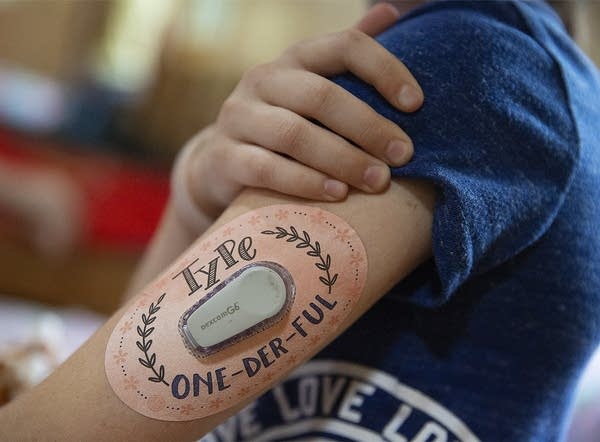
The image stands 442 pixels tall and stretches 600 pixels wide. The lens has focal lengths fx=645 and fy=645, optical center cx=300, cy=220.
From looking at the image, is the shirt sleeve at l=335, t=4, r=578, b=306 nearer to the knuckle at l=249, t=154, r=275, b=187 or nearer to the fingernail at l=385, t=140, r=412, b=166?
the fingernail at l=385, t=140, r=412, b=166

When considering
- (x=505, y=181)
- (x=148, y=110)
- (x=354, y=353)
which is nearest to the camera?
(x=505, y=181)

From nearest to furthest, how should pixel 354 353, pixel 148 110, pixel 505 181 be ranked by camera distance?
pixel 505 181 → pixel 354 353 → pixel 148 110

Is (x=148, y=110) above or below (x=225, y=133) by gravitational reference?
below

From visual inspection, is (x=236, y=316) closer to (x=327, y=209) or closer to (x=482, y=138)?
(x=327, y=209)

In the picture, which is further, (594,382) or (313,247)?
(594,382)

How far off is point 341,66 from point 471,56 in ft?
0.40

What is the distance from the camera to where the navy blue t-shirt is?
0.56 meters

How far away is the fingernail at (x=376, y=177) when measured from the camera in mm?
569

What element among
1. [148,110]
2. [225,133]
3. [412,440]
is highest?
[225,133]

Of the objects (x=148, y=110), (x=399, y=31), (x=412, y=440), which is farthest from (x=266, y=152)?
(x=148, y=110)

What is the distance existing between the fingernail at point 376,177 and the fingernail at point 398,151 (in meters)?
0.01

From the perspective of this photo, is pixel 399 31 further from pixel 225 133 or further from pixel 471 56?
pixel 225 133

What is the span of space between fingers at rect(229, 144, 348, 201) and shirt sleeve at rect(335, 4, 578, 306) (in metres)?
0.06

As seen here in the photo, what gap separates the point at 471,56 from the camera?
0.58 metres
